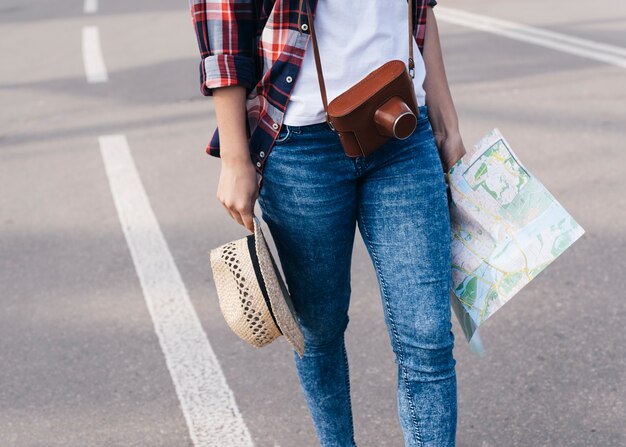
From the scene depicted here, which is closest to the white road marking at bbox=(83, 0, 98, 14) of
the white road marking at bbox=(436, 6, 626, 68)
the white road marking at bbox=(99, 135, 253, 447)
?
the white road marking at bbox=(436, 6, 626, 68)

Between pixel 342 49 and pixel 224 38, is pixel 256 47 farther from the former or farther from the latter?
pixel 342 49

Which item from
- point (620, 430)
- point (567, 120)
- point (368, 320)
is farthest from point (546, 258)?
point (567, 120)

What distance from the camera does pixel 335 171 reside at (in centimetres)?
201

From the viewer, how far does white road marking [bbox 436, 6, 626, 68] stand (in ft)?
23.9

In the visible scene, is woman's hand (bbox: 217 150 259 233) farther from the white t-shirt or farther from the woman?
the white t-shirt

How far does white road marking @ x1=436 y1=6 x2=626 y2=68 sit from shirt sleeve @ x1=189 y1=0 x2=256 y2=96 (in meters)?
5.64

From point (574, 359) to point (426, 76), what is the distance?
1.42 meters

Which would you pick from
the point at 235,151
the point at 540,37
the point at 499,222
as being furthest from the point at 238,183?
the point at 540,37

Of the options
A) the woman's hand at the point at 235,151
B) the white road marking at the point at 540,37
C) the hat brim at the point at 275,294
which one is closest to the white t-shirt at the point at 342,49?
the woman's hand at the point at 235,151

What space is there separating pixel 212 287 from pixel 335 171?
6.81ft

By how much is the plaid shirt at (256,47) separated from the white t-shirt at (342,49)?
0.03 metres

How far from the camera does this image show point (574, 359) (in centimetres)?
318

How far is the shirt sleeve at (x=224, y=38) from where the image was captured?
1.93 metres

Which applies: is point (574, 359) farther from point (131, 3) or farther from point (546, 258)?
point (131, 3)
